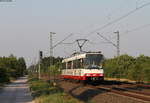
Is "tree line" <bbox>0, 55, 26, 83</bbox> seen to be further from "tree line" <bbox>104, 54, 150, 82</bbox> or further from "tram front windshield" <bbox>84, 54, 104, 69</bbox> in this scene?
"tram front windshield" <bbox>84, 54, 104, 69</bbox>

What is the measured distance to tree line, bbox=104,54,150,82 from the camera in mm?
46459

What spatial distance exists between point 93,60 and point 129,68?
22.4 m

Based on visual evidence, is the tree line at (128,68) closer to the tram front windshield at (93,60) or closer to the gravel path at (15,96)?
the tram front windshield at (93,60)

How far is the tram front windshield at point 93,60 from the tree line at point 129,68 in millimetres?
11842

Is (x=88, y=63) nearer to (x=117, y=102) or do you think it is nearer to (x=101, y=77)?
(x=101, y=77)

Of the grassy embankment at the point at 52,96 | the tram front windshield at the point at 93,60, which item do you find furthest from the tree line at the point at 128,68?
the grassy embankment at the point at 52,96

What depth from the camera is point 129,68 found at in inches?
2216

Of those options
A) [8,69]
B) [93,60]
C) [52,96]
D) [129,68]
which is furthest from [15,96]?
[8,69]

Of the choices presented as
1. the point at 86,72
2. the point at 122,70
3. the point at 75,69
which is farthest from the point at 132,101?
the point at 122,70

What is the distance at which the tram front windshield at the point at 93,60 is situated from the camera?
34.8m

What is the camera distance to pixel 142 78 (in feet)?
153

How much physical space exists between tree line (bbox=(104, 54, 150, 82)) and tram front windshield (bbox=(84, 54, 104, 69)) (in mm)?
11842

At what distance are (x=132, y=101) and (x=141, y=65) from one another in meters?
29.5

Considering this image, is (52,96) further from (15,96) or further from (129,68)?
(129,68)
